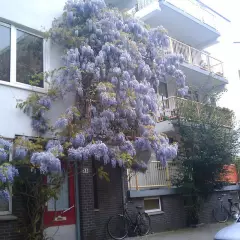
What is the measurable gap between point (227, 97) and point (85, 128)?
1518cm

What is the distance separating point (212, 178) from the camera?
47.0 ft

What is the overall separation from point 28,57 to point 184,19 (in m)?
9.91

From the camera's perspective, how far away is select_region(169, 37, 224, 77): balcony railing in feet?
56.5

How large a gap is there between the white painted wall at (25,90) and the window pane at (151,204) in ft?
12.1

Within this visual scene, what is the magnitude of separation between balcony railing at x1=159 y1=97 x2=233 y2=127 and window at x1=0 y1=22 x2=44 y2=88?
5589 mm

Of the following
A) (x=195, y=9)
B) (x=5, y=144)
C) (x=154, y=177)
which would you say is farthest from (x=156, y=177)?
(x=195, y=9)

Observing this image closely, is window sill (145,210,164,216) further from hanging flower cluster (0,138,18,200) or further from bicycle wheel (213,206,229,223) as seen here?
hanging flower cluster (0,138,18,200)

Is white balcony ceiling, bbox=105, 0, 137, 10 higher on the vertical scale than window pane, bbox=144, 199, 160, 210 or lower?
higher

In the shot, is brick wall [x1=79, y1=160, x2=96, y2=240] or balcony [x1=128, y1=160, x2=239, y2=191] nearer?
brick wall [x1=79, y1=160, x2=96, y2=240]

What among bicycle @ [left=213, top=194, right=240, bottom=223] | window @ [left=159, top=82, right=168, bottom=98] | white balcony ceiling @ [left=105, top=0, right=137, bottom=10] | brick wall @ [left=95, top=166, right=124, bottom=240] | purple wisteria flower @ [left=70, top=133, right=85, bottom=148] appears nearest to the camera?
purple wisteria flower @ [left=70, top=133, right=85, bottom=148]

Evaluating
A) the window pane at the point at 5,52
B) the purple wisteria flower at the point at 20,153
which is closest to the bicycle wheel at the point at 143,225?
the purple wisteria flower at the point at 20,153

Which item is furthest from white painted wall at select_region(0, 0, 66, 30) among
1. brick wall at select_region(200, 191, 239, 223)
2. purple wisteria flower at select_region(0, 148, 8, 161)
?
brick wall at select_region(200, 191, 239, 223)

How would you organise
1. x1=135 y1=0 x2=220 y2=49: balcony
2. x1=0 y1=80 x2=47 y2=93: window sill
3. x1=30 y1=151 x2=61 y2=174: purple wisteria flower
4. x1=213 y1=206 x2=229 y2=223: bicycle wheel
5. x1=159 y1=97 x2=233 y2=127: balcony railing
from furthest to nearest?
x1=135 y1=0 x2=220 y2=49: balcony → x1=213 y1=206 x2=229 y2=223: bicycle wheel → x1=159 y1=97 x2=233 y2=127: balcony railing → x1=0 y1=80 x2=47 y2=93: window sill → x1=30 y1=151 x2=61 y2=174: purple wisteria flower

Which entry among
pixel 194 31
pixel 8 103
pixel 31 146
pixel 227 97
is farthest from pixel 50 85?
pixel 227 97
